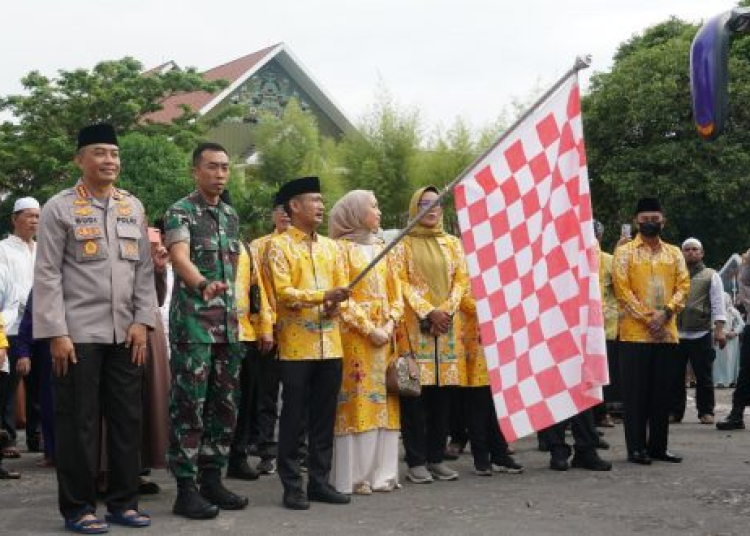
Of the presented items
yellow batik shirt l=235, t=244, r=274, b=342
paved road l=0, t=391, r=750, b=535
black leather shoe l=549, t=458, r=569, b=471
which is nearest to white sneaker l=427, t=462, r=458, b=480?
paved road l=0, t=391, r=750, b=535

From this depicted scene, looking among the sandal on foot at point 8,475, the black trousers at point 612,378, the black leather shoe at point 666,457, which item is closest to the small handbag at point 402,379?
the black leather shoe at point 666,457

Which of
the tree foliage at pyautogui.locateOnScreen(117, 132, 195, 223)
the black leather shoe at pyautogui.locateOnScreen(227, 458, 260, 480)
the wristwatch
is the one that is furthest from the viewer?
the tree foliage at pyautogui.locateOnScreen(117, 132, 195, 223)

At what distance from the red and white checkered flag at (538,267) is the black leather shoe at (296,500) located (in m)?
1.73

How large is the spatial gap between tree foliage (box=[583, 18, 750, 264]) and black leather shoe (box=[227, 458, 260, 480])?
2623 cm

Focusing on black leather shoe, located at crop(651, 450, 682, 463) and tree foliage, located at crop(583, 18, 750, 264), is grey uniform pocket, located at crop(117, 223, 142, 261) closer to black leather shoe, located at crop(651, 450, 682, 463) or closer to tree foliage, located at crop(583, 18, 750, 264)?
black leather shoe, located at crop(651, 450, 682, 463)

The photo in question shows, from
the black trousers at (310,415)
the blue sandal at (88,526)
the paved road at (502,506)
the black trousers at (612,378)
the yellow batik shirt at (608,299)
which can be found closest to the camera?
the blue sandal at (88,526)

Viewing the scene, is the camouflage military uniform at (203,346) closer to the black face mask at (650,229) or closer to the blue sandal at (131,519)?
the blue sandal at (131,519)

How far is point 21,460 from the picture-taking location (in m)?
8.98

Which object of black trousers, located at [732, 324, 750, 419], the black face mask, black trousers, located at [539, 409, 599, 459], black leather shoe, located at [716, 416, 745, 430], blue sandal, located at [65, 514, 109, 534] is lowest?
blue sandal, located at [65, 514, 109, 534]

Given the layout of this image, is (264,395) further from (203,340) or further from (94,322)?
(94,322)

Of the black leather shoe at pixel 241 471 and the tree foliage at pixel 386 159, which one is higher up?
the tree foliage at pixel 386 159

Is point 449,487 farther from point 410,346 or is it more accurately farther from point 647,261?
point 647,261

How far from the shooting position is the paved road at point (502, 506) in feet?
19.2

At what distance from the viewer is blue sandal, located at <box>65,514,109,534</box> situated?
224 inches
